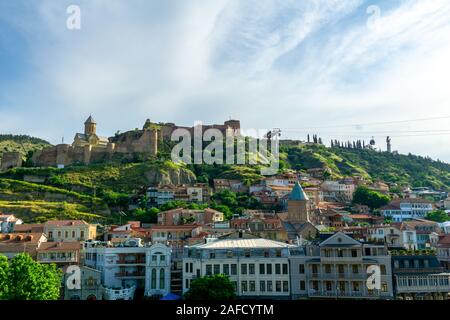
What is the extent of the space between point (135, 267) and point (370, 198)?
52.6m

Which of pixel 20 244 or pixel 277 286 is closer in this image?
pixel 277 286

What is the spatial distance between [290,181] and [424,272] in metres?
54.4

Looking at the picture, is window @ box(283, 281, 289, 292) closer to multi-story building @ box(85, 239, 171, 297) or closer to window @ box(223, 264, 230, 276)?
window @ box(223, 264, 230, 276)

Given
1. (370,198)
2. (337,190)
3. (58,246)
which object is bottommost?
(58,246)

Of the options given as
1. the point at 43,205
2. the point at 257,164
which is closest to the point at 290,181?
the point at 257,164

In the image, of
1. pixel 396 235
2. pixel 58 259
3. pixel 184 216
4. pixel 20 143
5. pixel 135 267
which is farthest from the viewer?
pixel 20 143

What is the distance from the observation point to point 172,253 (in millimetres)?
33688

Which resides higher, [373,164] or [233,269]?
[373,164]

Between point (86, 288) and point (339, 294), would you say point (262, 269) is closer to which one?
A: point (339, 294)

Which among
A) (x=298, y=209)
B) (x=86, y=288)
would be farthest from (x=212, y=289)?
(x=298, y=209)

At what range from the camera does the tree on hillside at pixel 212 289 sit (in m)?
25.2

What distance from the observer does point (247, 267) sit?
2998 cm

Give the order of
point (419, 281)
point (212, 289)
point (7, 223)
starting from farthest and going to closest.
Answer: point (7, 223) < point (419, 281) < point (212, 289)
